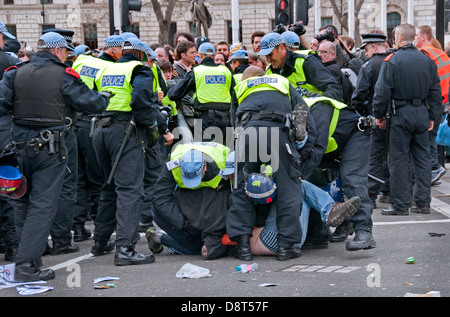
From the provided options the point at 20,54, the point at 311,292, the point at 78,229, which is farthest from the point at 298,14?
the point at 311,292

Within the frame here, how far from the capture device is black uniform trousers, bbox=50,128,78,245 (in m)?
7.96

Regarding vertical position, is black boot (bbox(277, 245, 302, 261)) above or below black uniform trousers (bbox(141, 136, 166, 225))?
below

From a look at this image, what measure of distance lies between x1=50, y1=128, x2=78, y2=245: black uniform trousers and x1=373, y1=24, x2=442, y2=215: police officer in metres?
3.70

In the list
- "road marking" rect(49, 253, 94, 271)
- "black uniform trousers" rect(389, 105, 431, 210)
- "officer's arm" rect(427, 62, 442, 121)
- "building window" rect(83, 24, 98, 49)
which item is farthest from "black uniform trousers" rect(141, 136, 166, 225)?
"building window" rect(83, 24, 98, 49)

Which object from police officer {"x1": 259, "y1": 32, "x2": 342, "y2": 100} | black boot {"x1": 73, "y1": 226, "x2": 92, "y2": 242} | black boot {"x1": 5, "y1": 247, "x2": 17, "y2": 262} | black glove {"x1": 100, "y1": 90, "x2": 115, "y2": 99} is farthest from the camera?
black boot {"x1": 73, "y1": 226, "x2": 92, "y2": 242}

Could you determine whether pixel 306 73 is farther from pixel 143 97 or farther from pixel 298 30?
pixel 298 30

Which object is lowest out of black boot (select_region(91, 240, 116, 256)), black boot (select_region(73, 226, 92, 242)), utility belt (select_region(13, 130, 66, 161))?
black boot (select_region(73, 226, 92, 242))

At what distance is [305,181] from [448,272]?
178cm

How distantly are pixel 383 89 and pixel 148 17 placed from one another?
4955 cm

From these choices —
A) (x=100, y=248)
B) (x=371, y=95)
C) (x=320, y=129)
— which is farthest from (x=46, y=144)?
(x=371, y=95)

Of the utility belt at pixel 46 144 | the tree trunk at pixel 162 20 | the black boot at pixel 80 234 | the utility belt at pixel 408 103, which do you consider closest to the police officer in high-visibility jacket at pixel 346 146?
the utility belt at pixel 408 103

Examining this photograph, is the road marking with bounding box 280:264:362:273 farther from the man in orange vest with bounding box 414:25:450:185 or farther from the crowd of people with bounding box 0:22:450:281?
the man in orange vest with bounding box 414:25:450:185

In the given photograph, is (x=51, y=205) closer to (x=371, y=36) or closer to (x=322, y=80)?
(x=322, y=80)

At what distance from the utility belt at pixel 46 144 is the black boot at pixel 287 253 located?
208 cm
